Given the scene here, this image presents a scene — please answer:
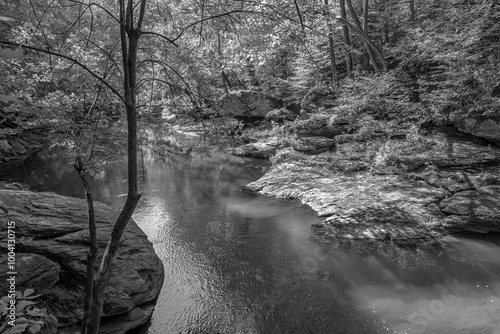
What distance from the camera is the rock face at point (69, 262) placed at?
4.89 meters

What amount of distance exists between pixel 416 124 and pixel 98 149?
12.8 metres

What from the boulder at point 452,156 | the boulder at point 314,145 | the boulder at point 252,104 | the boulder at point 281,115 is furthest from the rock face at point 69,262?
the boulder at point 252,104

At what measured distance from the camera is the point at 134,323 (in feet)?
18.8

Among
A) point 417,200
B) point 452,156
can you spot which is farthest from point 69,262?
point 452,156

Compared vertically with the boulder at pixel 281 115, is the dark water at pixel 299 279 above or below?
below

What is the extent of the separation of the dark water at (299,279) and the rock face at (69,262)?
65 cm

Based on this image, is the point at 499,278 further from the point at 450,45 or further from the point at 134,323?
the point at 450,45

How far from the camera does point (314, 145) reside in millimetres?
15031

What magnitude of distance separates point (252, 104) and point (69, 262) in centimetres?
1970

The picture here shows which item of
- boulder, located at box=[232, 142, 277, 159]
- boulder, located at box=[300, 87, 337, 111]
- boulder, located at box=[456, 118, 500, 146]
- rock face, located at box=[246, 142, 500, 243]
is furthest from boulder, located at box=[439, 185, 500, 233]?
boulder, located at box=[300, 87, 337, 111]

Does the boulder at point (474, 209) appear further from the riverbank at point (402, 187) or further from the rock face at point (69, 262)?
the rock face at point (69, 262)

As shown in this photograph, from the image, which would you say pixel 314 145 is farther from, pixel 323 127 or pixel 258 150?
pixel 258 150

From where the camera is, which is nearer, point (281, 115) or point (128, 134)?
point (128, 134)

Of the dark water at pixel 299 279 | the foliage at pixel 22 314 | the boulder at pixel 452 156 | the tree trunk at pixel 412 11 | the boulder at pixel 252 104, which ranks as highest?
the tree trunk at pixel 412 11
